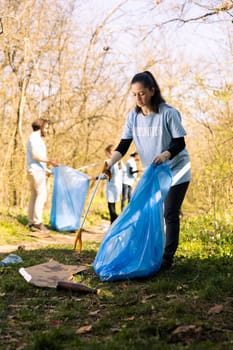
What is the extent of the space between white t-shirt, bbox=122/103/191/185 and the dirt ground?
7.58 ft

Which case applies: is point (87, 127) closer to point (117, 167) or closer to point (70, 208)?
point (117, 167)

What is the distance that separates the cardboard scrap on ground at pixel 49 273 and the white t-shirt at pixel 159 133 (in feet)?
3.75

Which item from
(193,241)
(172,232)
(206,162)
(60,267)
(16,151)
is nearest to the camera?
(172,232)

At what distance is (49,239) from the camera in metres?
7.61

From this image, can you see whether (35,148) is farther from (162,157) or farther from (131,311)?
(131,311)

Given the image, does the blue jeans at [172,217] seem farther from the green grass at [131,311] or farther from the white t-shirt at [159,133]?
the green grass at [131,311]

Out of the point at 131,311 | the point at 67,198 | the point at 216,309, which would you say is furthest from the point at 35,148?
the point at 216,309

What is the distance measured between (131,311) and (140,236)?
1.10 meters

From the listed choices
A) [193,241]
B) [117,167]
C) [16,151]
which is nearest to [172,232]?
[193,241]

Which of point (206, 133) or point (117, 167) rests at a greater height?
point (206, 133)

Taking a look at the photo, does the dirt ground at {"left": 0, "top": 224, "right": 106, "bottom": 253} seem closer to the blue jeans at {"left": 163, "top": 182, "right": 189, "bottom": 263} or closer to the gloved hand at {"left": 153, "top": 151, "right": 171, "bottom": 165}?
the blue jeans at {"left": 163, "top": 182, "right": 189, "bottom": 263}

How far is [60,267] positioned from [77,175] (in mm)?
3909

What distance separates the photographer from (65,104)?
1186 cm

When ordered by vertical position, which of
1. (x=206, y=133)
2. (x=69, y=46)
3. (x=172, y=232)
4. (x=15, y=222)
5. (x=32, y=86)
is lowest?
(x=15, y=222)
